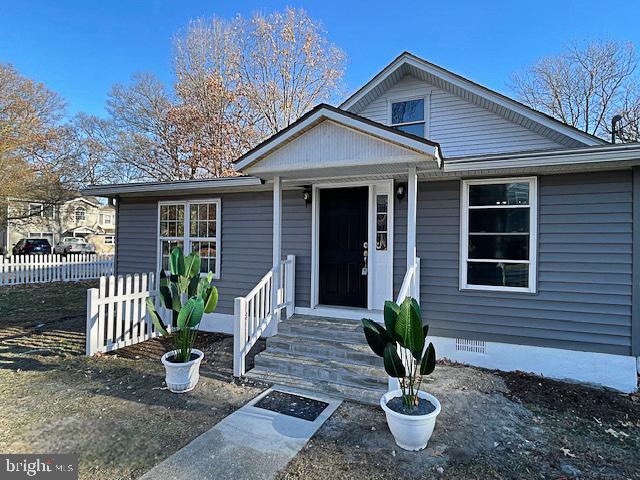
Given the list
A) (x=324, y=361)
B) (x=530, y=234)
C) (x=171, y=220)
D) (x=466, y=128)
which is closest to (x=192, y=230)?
(x=171, y=220)

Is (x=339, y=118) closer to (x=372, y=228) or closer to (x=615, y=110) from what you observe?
(x=372, y=228)

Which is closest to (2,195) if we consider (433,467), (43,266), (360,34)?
(43,266)

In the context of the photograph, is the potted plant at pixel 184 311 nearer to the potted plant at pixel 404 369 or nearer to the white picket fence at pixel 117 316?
the white picket fence at pixel 117 316

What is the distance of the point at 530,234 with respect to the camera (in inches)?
190

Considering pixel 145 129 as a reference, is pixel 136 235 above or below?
below

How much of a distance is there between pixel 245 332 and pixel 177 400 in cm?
112

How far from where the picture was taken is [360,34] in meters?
13.0

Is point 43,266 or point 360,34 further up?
point 360,34

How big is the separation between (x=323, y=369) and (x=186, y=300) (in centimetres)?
199

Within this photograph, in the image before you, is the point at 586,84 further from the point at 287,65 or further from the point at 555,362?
the point at 555,362

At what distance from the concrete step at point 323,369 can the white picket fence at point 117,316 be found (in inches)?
76.2

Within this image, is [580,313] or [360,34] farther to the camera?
[360,34]

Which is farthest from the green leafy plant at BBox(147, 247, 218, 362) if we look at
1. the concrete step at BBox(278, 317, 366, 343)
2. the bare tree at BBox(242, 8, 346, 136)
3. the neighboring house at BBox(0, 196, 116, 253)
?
the neighboring house at BBox(0, 196, 116, 253)

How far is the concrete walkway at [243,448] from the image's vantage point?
2617mm
